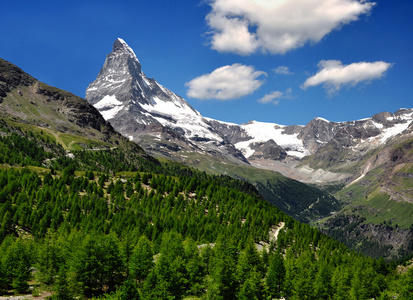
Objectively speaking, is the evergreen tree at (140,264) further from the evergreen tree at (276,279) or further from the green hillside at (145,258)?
the evergreen tree at (276,279)

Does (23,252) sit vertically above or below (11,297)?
above

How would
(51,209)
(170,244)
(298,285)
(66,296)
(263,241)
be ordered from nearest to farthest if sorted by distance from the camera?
(66,296), (298,285), (170,244), (51,209), (263,241)

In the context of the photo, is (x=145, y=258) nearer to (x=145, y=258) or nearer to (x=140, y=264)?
(x=145, y=258)

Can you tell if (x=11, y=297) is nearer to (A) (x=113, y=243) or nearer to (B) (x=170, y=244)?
(A) (x=113, y=243)

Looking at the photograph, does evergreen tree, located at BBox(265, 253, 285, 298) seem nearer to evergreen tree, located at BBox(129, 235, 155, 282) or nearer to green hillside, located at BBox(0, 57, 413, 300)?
green hillside, located at BBox(0, 57, 413, 300)

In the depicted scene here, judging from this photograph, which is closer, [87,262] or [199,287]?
[87,262]

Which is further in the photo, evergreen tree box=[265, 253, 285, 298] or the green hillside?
evergreen tree box=[265, 253, 285, 298]

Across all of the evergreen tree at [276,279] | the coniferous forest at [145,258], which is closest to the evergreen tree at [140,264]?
the coniferous forest at [145,258]

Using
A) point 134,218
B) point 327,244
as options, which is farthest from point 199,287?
point 327,244

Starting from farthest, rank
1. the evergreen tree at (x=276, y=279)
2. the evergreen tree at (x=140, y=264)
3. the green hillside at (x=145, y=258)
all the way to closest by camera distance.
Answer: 1. the evergreen tree at (x=276, y=279)
2. the evergreen tree at (x=140, y=264)
3. the green hillside at (x=145, y=258)

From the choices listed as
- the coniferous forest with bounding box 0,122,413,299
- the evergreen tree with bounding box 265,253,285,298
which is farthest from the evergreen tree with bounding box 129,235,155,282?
the evergreen tree with bounding box 265,253,285,298

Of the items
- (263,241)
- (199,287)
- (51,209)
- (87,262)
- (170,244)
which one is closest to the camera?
(87,262)

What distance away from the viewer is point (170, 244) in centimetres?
9769

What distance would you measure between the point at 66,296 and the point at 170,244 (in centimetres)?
3372
